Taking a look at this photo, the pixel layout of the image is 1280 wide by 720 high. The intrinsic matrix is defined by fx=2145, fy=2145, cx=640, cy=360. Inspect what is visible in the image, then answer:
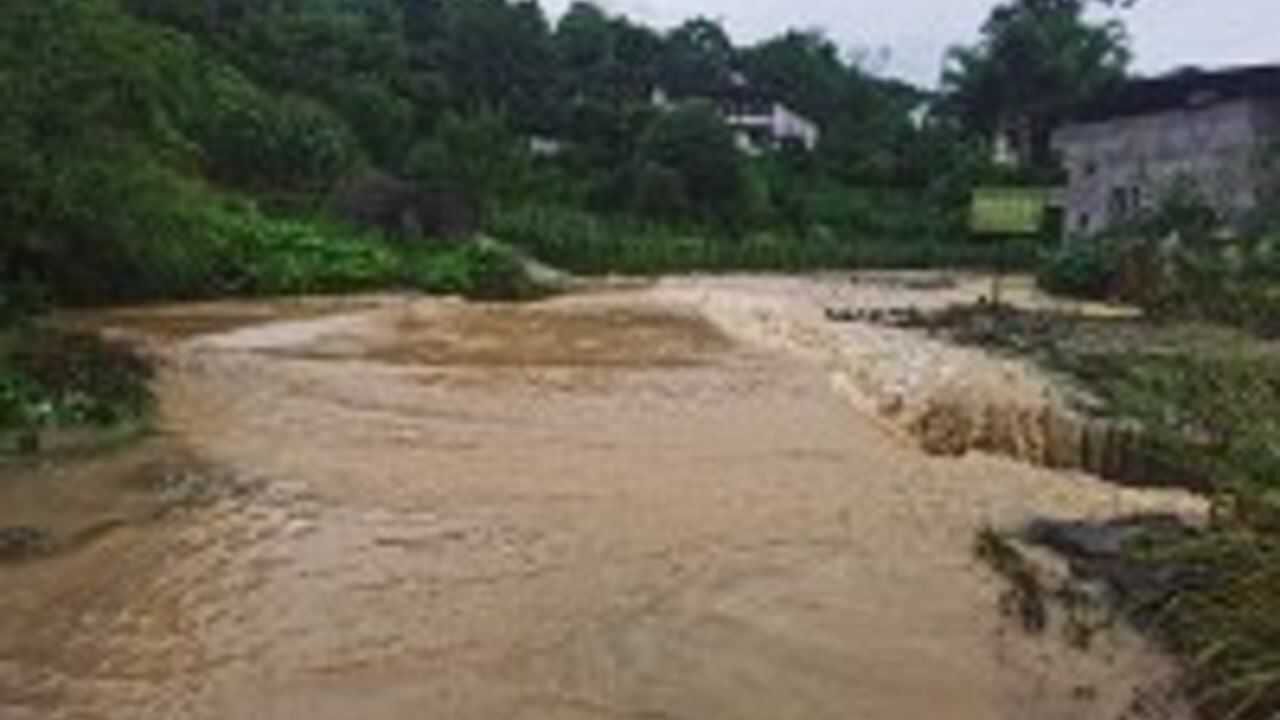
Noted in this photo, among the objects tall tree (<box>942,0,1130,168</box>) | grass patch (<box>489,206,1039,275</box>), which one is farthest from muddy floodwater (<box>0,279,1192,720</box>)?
tall tree (<box>942,0,1130,168</box>)

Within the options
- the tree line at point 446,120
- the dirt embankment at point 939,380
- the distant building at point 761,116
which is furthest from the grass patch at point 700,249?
the distant building at point 761,116

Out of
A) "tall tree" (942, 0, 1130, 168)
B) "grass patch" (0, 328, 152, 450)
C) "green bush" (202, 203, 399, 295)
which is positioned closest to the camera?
"grass patch" (0, 328, 152, 450)

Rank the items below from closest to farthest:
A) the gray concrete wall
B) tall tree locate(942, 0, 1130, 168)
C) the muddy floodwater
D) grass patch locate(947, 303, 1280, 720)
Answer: grass patch locate(947, 303, 1280, 720) → the muddy floodwater → the gray concrete wall → tall tree locate(942, 0, 1130, 168)

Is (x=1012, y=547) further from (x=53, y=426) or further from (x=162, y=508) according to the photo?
(x=53, y=426)

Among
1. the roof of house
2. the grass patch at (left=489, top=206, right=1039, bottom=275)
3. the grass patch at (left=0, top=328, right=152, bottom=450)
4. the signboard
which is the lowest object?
the grass patch at (left=489, top=206, right=1039, bottom=275)

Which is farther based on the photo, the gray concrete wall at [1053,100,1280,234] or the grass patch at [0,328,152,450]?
the gray concrete wall at [1053,100,1280,234]

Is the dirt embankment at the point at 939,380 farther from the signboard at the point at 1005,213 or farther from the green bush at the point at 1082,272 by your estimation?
the signboard at the point at 1005,213

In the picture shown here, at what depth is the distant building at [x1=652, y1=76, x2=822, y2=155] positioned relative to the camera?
7125 centimetres

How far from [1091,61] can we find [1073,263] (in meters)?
38.2

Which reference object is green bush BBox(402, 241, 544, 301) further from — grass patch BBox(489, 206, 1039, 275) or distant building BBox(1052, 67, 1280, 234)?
distant building BBox(1052, 67, 1280, 234)

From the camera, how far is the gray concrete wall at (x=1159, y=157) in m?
33.0

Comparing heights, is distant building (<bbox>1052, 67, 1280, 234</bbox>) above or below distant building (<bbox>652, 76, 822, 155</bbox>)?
below

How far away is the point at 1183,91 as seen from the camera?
37312mm

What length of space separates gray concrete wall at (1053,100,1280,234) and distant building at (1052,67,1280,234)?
0.02 metres
